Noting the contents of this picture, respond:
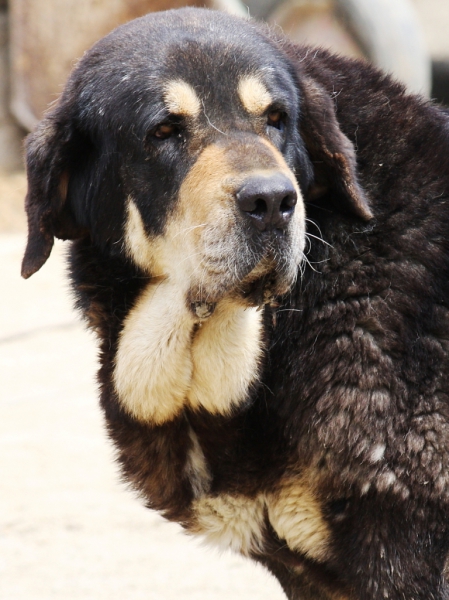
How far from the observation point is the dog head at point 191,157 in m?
2.88

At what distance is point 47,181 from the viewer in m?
3.26

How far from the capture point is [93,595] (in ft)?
13.9

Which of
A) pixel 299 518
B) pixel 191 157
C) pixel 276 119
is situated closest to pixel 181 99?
pixel 191 157

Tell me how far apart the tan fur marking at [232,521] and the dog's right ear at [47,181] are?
3.58ft

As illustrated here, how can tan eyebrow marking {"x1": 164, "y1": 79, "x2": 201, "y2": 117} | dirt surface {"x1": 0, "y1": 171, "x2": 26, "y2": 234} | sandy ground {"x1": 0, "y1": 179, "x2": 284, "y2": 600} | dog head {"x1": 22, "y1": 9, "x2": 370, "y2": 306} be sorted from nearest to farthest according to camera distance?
dog head {"x1": 22, "y1": 9, "x2": 370, "y2": 306}
tan eyebrow marking {"x1": 164, "y1": 79, "x2": 201, "y2": 117}
sandy ground {"x1": 0, "y1": 179, "x2": 284, "y2": 600}
dirt surface {"x1": 0, "y1": 171, "x2": 26, "y2": 234}

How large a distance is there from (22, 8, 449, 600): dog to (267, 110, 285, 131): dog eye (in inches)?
0.4

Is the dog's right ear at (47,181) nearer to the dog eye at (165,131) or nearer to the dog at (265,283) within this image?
the dog at (265,283)

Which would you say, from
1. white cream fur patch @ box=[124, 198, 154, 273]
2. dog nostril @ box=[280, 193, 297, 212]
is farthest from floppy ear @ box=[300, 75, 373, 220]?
white cream fur patch @ box=[124, 198, 154, 273]

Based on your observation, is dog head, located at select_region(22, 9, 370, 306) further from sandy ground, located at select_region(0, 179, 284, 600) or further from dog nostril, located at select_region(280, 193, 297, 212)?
sandy ground, located at select_region(0, 179, 284, 600)

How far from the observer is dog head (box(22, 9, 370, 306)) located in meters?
2.88

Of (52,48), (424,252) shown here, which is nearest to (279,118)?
(424,252)

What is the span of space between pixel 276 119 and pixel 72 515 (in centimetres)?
277

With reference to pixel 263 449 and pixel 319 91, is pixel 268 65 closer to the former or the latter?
pixel 319 91

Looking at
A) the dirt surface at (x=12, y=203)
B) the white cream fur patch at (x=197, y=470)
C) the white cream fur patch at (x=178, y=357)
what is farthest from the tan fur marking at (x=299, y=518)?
the dirt surface at (x=12, y=203)
